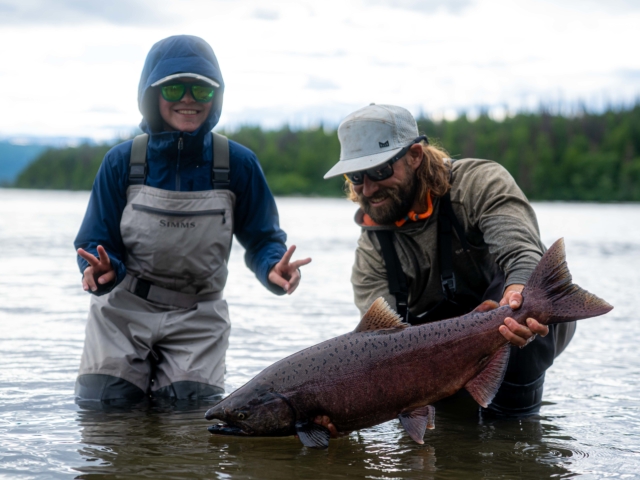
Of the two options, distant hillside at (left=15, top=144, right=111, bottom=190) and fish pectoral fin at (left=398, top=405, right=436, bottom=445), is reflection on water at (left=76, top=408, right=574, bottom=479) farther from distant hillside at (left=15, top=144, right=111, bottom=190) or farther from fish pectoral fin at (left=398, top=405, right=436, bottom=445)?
distant hillside at (left=15, top=144, right=111, bottom=190)

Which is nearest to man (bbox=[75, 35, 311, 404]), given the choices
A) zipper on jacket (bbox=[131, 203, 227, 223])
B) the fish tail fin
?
zipper on jacket (bbox=[131, 203, 227, 223])

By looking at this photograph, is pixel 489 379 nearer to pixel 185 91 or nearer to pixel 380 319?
pixel 380 319

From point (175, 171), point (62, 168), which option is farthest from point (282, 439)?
point (62, 168)

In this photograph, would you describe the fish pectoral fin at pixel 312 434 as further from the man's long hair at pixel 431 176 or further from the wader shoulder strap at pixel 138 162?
the wader shoulder strap at pixel 138 162

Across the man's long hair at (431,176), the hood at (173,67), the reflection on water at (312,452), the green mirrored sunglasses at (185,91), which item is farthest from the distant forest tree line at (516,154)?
the reflection on water at (312,452)

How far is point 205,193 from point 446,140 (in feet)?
361

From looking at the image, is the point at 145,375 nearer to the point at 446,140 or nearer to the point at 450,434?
the point at 450,434

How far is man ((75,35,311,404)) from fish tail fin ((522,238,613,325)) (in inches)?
73.8

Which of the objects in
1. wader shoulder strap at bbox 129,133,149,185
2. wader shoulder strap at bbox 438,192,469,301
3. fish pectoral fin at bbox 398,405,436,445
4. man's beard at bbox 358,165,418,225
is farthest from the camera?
wader shoulder strap at bbox 129,133,149,185

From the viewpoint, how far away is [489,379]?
4.24m

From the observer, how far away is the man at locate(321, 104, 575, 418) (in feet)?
16.2

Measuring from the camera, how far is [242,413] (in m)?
Result: 4.13

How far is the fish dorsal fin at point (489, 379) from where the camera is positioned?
423cm

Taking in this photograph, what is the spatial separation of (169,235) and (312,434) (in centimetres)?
185
